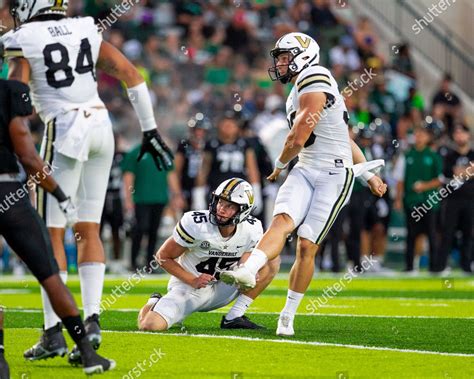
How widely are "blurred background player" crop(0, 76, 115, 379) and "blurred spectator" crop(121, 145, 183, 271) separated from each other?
9547mm

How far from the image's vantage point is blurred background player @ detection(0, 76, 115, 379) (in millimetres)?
5848

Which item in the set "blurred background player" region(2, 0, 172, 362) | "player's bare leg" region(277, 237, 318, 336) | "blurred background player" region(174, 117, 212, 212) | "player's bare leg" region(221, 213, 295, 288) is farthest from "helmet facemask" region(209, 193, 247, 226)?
"blurred background player" region(174, 117, 212, 212)

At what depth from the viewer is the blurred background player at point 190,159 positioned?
16344mm

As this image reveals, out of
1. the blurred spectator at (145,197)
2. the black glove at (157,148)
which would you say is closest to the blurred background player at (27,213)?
the black glove at (157,148)

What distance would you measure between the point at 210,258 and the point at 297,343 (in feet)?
3.90

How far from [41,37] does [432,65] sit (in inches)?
705

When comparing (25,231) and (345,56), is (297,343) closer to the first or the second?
(25,231)

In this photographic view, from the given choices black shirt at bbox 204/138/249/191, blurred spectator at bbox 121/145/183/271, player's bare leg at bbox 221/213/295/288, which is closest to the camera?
player's bare leg at bbox 221/213/295/288

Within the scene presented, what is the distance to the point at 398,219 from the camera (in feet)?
61.1

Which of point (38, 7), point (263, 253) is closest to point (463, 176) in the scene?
point (263, 253)

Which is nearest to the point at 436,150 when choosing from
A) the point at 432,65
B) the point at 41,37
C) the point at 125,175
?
the point at 125,175

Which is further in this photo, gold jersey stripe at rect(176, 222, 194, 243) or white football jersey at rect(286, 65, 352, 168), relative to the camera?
gold jersey stripe at rect(176, 222, 194, 243)

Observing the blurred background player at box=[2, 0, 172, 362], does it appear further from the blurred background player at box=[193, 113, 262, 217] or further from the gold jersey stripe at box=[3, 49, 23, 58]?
the blurred background player at box=[193, 113, 262, 217]

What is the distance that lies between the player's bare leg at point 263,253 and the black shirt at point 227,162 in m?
6.71
